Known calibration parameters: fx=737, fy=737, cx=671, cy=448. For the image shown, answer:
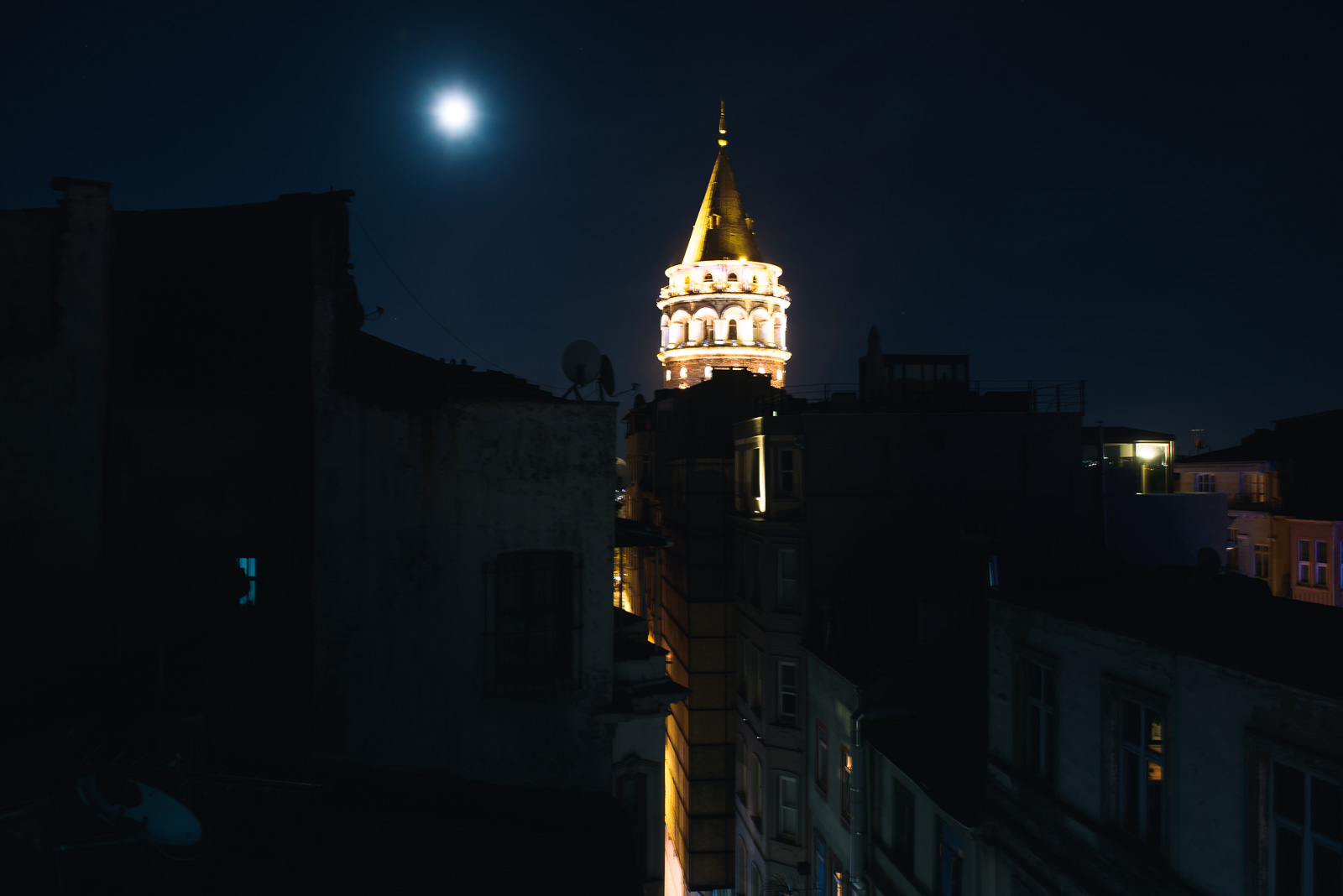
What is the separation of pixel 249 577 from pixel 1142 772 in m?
12.7

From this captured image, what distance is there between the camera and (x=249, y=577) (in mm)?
11367

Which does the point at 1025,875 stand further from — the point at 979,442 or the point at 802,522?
the point at 979,442

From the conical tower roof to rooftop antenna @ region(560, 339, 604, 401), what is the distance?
59.3 m

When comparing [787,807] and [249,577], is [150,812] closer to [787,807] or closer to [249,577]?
[249,577]

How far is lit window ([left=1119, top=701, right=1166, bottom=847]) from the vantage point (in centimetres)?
884

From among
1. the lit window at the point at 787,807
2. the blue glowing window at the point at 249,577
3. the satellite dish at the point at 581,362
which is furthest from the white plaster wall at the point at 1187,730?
the lit window at the point at 787,807

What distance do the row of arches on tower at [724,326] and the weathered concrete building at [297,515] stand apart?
58.9 metres

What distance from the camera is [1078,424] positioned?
73.9 ft

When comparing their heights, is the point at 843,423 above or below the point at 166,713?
above

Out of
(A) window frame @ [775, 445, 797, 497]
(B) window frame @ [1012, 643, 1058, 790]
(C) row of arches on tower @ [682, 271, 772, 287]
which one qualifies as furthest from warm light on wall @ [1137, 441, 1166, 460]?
(C) row of arches on tower @ [682, 271, 772, 287]

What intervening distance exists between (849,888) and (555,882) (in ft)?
38.2

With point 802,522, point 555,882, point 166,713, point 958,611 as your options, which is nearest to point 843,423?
point 802,522

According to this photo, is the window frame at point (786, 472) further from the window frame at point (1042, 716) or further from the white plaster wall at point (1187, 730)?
the white plaster wall at point (1187, 730)

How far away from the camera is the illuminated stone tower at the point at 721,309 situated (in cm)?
6931
